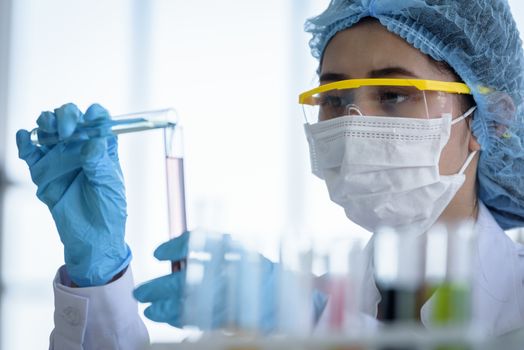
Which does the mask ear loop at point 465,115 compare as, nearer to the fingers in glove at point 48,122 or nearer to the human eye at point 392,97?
the human eye at point 392,97

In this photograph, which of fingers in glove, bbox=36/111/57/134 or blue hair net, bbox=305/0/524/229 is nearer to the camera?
fingers in glove, bbox=36/111/57/134

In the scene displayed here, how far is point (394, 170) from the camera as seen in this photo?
1.57 meters

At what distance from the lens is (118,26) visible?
12.7 ft

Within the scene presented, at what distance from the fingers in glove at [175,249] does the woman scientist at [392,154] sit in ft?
0.91

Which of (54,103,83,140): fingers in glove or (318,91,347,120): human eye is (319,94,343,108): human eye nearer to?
(318,91,347,120): human eye

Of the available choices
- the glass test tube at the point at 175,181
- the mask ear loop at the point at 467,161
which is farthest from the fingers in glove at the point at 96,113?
the mask ear loop at the point at 467,161

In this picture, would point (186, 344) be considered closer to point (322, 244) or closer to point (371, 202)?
point (322, 244)

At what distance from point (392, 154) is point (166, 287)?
2.09 ft

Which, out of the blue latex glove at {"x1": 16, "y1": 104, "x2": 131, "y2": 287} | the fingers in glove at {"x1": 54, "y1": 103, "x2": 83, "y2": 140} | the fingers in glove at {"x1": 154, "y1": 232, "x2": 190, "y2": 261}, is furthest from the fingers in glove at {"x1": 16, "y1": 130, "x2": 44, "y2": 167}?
the fingers in glove at {"x1": 154, "y1": 232, "x2": 190, "y2": 261}

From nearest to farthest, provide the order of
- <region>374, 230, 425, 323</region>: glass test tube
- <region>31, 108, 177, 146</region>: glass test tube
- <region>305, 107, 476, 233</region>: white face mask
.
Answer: <region>374, 230, 425, 323</region>: glass test tube < <region>31, 108, 177, 146</region>: glass test tube < <region>305, 107, 476, 233</region>: white face mask

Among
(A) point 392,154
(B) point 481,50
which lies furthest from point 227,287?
(B) point 481,50

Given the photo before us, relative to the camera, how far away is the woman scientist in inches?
58.1

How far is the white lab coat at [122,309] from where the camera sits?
149 cm

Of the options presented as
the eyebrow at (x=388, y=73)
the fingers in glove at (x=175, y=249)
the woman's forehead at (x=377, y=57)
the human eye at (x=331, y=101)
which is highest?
the woman's forehead at (x=377, y=57)
